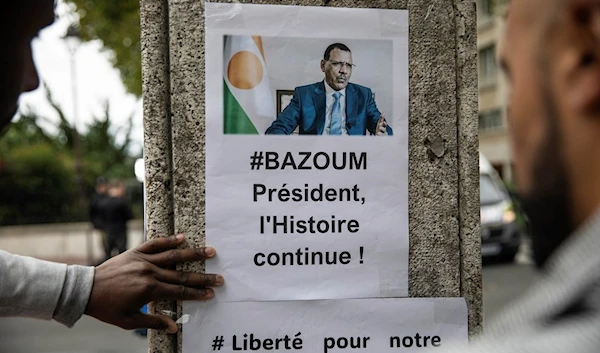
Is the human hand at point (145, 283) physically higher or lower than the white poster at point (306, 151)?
lower

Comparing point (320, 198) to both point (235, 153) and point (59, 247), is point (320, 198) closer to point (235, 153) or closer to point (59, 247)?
point (235, 153)

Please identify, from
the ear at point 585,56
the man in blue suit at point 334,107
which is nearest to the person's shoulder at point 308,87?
the man in blue suit at point 334,107

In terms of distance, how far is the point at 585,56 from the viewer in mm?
736

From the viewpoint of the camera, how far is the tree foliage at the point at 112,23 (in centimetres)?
1207

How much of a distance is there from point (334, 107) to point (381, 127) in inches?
5.5

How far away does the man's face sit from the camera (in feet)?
6.59

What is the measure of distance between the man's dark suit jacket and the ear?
1.26 m

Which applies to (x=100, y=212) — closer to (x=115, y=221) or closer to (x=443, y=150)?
(x=115, y=221)

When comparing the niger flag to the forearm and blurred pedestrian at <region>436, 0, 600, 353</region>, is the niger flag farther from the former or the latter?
blurred pedestrian at <region>436, 0, 600, 353</region>

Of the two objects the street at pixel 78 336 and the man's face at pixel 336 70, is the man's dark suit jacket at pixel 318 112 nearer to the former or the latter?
the man's face at pixel 336 70

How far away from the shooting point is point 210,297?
1.92 meters

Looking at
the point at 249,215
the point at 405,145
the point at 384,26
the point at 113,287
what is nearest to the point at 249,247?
the point at 249,215

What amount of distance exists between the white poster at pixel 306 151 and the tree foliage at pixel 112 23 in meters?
9.99

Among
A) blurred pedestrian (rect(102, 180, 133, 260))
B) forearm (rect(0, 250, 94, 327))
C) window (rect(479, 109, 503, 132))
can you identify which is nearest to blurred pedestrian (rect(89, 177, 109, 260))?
blurred pedestrian (rect(102, 180, 133, 260))
